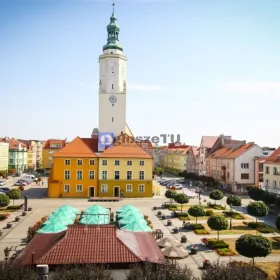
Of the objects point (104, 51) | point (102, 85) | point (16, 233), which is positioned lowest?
point (16, 233)

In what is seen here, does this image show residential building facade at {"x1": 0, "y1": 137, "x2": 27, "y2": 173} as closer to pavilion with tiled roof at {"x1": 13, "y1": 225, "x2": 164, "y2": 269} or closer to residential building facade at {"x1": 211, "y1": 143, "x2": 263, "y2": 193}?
residential building facade at {"x1": 211, "y1": 143, "x2": 263, "y2": 193}

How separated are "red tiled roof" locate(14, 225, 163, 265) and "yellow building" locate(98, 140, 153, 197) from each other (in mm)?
37115

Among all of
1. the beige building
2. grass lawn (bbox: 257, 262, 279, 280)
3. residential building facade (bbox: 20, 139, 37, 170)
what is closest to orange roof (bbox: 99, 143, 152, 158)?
grass lawn (bbox: 257, 262, 279, 280)

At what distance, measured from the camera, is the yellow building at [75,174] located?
5822 centimetres

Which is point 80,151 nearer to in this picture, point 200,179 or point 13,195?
point 13,195

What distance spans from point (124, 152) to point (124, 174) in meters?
3.84

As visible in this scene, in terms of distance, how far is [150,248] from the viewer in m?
20.9

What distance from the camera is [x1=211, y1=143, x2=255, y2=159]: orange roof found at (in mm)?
68125

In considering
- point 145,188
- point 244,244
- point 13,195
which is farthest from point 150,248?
point 145,188

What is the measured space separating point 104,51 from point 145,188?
28.7 meters

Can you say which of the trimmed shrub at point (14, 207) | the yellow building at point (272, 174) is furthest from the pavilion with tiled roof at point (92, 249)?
the yellow building at point (272, 174)

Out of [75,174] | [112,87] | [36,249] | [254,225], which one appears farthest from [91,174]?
[36,249]

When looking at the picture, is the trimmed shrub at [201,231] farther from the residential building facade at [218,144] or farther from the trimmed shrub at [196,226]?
the residential building facade at [218,144]

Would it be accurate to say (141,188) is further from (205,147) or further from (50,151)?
(50,151)
